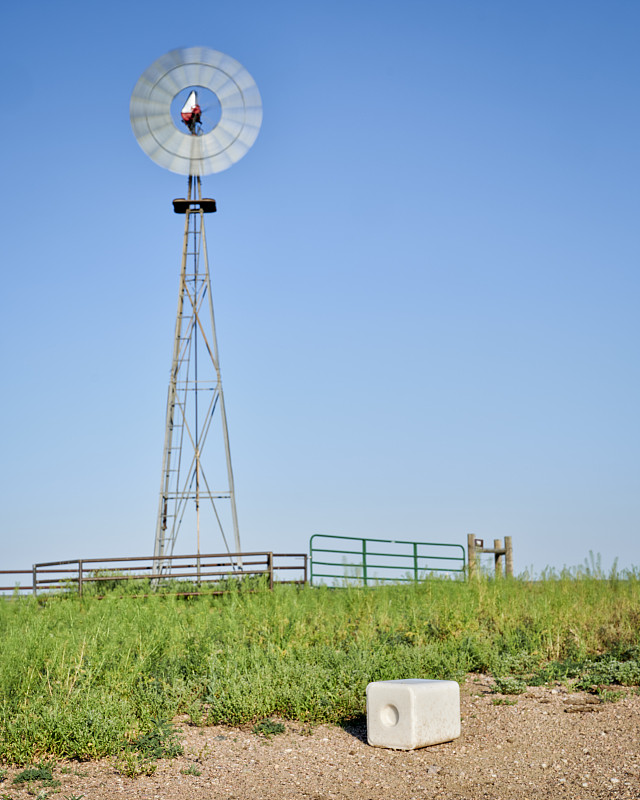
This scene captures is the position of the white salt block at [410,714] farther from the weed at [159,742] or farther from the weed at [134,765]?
A: the weed at [134,765]

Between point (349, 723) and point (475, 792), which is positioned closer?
point (475, 792)

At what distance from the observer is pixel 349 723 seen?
25.8ft

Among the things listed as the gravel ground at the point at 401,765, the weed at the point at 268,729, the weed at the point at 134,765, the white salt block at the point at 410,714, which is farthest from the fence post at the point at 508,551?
the weed at the point at 134,765

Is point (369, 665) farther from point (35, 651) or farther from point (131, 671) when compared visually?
point (35, 651)

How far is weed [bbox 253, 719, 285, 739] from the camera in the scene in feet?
24.4

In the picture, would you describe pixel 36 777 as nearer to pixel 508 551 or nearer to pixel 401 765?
pixel 401 765

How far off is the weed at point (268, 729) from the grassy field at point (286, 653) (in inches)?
9.6

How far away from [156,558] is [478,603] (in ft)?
31.3

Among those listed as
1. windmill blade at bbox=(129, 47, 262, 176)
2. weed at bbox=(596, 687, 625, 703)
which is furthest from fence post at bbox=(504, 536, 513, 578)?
weed at bbox=(596, 687, 625, 703)

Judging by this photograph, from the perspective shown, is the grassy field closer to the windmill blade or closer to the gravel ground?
the gravel ground

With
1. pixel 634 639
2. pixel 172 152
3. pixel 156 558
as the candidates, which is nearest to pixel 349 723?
pixel 634 639

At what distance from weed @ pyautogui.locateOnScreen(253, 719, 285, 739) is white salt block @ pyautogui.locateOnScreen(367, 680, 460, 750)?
88 cm

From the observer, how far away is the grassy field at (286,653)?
7.30 metres

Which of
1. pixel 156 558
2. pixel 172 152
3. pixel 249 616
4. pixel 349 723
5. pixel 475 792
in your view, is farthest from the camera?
pixel 172 152
